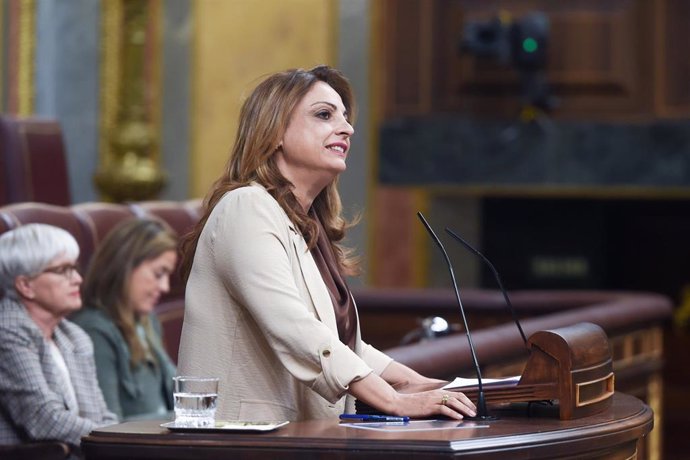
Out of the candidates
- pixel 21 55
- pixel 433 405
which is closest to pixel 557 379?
pixel 433 405

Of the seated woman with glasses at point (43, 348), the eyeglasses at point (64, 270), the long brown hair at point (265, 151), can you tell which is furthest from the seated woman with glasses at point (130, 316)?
the long brown hair at point (265, 151)

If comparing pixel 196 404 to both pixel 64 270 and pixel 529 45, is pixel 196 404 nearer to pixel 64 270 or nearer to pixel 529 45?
pixel 64 270

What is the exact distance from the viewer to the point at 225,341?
2.27 meters

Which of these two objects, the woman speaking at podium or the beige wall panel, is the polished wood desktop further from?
the beige wall panel

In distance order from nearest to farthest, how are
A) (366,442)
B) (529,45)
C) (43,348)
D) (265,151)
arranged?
(366,442)
(265,151)
(43,348)
(529,45)

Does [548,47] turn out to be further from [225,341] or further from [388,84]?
[225,341]

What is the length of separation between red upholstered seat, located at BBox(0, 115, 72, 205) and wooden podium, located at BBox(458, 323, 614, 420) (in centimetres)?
392

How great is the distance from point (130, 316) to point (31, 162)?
224 cm

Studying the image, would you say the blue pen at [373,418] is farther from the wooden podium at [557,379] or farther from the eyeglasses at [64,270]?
the eyeglasses at [64,270]

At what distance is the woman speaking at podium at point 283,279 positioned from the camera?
7.21ft

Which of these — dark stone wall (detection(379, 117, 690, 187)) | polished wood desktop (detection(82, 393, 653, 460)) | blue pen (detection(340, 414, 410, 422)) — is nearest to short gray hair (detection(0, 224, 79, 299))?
polished wood desktop (detection(82, 393, 653, 460))

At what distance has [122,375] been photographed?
12.9 ft

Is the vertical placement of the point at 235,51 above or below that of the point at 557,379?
above

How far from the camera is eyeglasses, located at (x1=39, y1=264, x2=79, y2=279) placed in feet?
11.1
